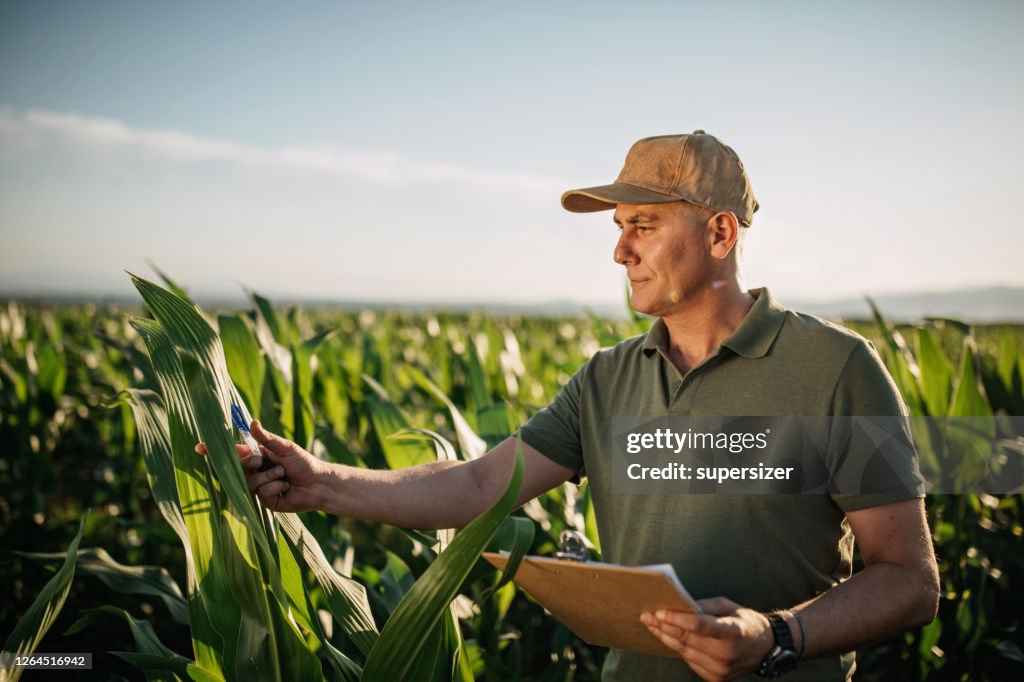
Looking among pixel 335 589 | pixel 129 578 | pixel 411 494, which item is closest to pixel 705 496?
Result: pixel 411 494

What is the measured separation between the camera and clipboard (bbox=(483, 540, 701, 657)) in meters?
0.87

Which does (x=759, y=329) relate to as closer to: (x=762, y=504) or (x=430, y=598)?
(x=762, y=504)

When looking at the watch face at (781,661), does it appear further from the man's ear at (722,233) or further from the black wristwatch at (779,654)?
the man's ear at (722,233)

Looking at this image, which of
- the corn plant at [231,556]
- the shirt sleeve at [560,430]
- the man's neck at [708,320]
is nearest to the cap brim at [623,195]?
the man's neck at [708,320]

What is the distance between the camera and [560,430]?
160 cm

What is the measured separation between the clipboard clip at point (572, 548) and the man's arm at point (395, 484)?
0.48 metres

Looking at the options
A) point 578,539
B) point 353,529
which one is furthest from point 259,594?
point 353,529

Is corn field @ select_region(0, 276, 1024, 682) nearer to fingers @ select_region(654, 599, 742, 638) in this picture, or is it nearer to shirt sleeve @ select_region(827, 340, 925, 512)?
fingers @ select_region(654, 599, 742, 638)

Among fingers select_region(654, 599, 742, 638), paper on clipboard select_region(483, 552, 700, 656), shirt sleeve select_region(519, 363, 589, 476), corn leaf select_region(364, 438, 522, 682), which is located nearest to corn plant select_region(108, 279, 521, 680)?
corn leaf select_region(364, 438, 522, 682)

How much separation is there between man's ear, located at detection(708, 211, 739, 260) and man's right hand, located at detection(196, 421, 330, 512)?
831mm

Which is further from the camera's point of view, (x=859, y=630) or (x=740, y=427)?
(x=740, y=427)

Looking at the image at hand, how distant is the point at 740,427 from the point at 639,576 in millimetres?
571

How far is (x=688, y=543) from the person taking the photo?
1349mm

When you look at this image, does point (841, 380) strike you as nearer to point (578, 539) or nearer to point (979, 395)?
point (578, 539)
